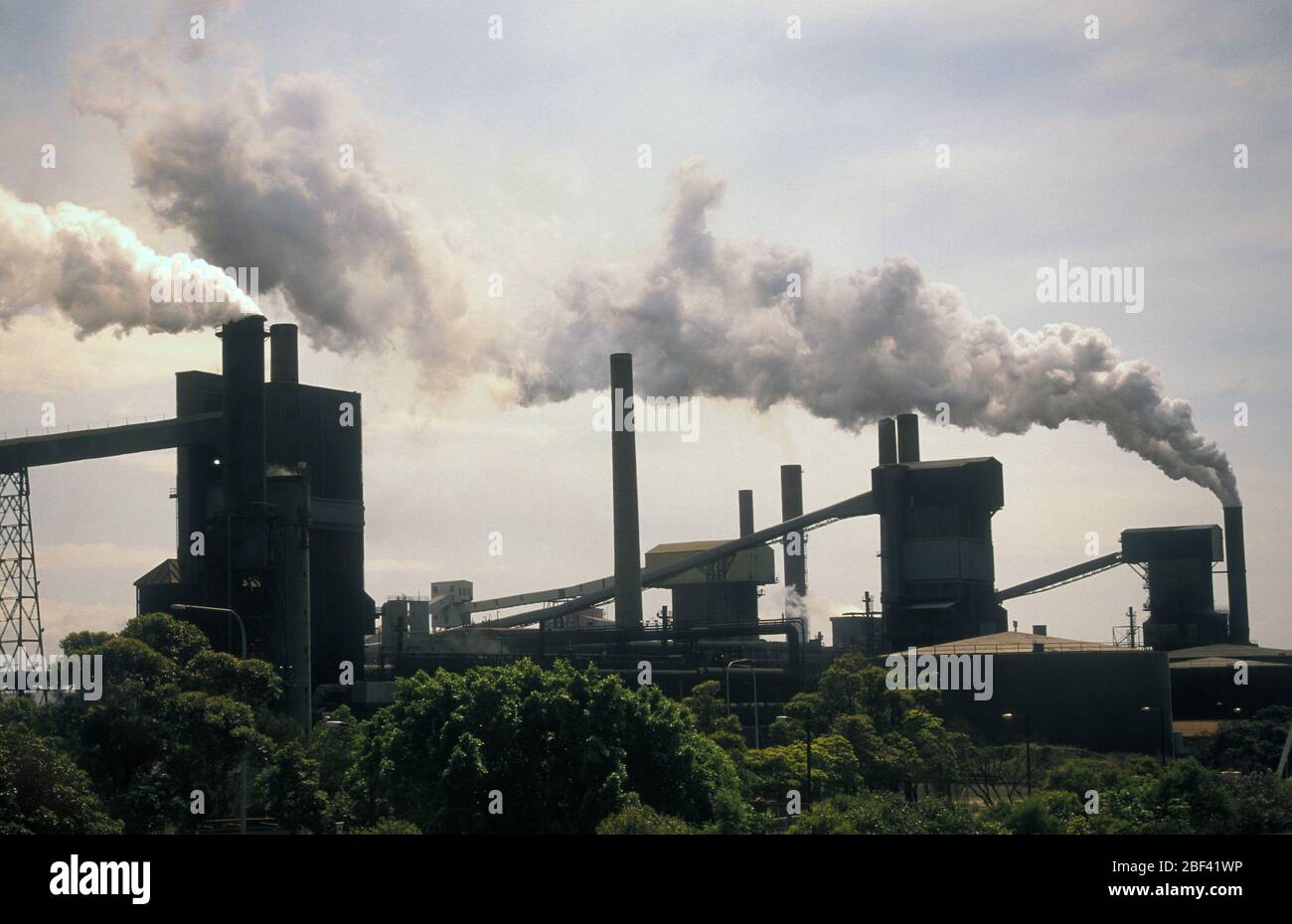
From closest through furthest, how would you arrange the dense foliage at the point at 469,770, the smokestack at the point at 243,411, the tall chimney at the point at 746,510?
the dense foliage at the point at 469,770, the smokestack at the point at 243,411, the tall chimney at the point at 746,510

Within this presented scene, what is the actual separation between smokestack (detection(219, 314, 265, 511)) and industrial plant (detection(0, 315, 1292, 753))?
10 centimetres

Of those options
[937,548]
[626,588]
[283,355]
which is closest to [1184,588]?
[937,548]

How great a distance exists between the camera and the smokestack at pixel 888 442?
10006 cm

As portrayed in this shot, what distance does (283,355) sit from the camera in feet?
289

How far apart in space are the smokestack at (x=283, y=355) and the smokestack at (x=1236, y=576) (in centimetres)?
6680

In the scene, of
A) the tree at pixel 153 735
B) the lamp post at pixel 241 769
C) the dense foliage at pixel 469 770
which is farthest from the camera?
the tree at pixel 153 735

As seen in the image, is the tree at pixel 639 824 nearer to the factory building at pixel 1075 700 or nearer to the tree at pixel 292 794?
the tree at pixel 292 794

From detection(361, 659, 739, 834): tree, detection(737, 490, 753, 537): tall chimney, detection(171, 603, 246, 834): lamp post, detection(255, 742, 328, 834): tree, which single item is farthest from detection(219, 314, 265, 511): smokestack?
detection(737, 490, 753, 537): tall chimney

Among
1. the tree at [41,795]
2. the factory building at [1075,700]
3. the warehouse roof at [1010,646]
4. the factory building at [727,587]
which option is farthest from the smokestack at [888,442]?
the tree at [41,795]

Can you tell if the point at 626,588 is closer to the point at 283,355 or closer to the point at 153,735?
the point at 283,355

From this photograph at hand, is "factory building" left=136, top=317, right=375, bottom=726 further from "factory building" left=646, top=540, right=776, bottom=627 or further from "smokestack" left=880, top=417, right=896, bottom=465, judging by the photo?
"factory building" left=646, top=540, right=776, bottom=627

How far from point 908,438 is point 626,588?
23.4 m
